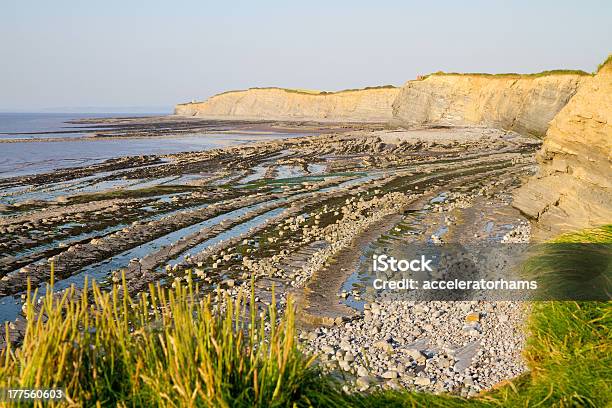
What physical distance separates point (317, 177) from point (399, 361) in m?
25.2

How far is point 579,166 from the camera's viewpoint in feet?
48.8

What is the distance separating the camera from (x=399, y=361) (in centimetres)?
930

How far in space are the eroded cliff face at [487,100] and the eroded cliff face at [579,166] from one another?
36373 millimetres

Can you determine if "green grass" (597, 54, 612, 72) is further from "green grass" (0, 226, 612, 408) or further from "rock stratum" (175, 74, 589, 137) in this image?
"rock stratum" (175, 74, 589, 137)

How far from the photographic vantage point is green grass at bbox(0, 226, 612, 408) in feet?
15.2

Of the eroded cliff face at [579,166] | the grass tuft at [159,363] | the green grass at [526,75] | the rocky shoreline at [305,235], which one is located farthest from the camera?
the green grass at [526,75]

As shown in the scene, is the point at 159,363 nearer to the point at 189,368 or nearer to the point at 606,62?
the point at 189,368

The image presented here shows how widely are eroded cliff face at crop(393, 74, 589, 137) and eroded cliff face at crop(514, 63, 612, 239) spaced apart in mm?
36373

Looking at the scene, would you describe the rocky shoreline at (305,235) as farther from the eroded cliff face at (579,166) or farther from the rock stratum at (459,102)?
the rock stratum at (459,102)

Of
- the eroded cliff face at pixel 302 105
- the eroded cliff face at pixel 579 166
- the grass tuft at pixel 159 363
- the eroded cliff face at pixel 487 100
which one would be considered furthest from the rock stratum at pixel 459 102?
the grass tuft at pixel 159 363

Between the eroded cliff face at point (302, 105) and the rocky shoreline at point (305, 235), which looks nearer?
the rocky shoreline at point (305, 235)

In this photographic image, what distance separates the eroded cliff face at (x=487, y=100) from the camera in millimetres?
51047

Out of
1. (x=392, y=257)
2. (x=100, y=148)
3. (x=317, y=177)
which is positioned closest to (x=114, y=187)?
(x=317, y=177)

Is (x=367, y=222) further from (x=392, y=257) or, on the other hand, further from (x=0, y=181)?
(x=0, y=181)
